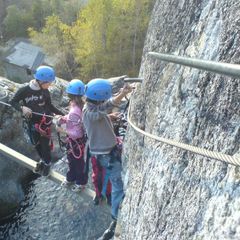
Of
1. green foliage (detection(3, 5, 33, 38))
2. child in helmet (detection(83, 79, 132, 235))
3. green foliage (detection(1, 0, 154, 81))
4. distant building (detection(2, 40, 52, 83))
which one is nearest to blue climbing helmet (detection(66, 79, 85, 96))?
child in helmet (detection(83, 79, 132, 235))

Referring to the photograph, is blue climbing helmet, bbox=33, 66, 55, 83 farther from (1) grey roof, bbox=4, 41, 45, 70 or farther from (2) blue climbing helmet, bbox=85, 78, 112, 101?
(1) grey roof, bbox=4, 41, 45, 70

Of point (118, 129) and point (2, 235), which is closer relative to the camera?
point (118, 129)

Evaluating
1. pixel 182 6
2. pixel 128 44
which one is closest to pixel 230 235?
pixel 182 6

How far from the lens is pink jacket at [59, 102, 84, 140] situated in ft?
16.9

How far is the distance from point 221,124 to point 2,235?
1034 cm

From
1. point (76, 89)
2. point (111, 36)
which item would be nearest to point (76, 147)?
point (76, 89)

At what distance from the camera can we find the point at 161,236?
2.90 meters

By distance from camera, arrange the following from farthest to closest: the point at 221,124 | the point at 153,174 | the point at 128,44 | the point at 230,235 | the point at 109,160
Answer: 1. the point at 128,44
2. the point at 109,160
3. the point at 153,174
4. the point at 221,124
5. the point at 230,235

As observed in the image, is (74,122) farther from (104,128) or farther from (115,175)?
(115,175)

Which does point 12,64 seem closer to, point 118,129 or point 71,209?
point 71,209

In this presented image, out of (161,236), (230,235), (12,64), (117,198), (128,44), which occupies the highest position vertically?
(230,235)

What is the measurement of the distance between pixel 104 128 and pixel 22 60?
1400 inches

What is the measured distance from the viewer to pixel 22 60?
3850 centimetres

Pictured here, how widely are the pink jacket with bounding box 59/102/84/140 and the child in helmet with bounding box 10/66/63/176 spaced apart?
91 cm
